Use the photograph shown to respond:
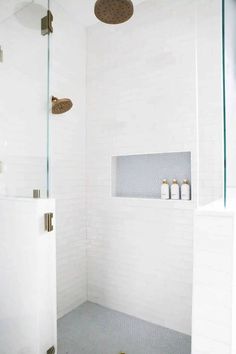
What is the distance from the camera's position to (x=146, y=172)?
221 cm

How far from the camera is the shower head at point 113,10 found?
4.58 ft

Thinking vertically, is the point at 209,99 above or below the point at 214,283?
above

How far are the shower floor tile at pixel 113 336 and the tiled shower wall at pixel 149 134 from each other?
90 millimetres

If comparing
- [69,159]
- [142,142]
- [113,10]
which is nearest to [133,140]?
[142,142]

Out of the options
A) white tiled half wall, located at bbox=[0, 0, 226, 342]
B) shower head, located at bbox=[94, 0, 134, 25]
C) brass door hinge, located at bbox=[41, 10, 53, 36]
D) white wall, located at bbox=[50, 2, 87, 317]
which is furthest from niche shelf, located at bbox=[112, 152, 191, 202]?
brass door hinge, located at bbox=[41, 10, 53, 36]

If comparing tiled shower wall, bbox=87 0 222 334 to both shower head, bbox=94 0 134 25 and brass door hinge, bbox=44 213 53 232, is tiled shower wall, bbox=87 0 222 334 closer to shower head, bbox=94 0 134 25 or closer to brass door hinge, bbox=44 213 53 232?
shower head, bbox=94 0 134 25

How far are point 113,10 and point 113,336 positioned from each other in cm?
216

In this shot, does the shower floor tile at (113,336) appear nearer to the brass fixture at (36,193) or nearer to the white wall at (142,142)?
the white wall at (142,142)

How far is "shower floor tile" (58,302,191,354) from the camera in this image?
1.81 metres

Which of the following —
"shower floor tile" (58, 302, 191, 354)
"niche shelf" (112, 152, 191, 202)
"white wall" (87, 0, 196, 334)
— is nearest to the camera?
"shower floor tile" (58, 302, 191, 354)

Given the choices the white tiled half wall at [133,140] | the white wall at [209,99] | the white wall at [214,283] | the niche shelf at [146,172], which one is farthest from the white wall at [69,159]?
the white wall at [214,283]

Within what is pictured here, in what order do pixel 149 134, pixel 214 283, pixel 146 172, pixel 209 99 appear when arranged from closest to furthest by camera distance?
pixel 214 283
pixel 209 99
pixel 149 134
pixel 146 172

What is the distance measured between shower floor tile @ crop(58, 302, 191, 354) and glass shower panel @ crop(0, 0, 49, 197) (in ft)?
4.03

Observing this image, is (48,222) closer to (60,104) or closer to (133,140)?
(60,104)
